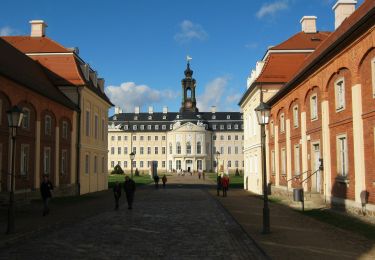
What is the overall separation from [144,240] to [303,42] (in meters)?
23.7

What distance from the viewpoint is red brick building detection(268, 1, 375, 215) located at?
1427cm

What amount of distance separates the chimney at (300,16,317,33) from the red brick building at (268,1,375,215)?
24.9 ft

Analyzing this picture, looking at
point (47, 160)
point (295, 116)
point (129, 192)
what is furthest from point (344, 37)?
point (47, 160)

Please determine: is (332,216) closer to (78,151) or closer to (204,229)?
(204,229)

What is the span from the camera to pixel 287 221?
1492cm

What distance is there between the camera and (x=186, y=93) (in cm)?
9794

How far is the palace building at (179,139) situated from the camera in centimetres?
10125

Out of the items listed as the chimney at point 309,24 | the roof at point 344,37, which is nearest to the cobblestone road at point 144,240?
the roof at point 344,37

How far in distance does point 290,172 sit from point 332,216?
9343mm

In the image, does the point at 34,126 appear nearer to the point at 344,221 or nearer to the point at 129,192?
the point at 129,192

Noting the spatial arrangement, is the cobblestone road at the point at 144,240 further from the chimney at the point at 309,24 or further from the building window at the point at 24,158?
the chimney at the point at 309,24

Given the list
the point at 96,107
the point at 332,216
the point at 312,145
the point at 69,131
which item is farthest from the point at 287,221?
the point at 96,107

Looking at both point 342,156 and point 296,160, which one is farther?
point 296,160

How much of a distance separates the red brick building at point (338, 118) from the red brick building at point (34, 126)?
1336cm
